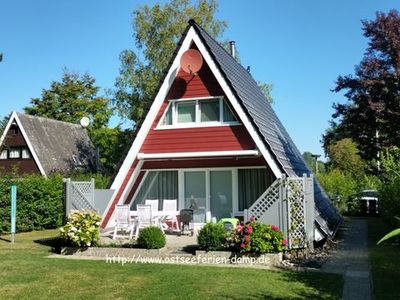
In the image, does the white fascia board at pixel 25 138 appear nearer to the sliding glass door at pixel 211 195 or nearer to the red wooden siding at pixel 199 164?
the red wooden siding at pixel 199 164

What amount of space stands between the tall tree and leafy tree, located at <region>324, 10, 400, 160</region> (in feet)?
48.2

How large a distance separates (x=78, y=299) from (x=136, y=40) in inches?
979

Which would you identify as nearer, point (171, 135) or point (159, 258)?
point (159, 258)

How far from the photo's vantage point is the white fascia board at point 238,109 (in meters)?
13.0

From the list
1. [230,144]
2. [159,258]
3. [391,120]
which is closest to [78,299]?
[159,258]

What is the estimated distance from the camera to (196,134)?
1471 centimetres

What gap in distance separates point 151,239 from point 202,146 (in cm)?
421

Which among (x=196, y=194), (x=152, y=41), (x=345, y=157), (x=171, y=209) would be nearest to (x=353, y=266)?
(x=196, y=194)

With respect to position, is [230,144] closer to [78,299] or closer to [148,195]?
[148,195]

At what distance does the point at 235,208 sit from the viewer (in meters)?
15.1

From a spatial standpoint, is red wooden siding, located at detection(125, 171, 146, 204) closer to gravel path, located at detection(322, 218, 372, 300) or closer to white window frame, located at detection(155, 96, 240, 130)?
white window frame, located at detection(155, 96, 240, 130)

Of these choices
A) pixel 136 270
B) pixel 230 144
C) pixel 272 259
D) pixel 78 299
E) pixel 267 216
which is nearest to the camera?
pixel 78 299

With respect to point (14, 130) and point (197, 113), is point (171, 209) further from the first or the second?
point (14, 130)

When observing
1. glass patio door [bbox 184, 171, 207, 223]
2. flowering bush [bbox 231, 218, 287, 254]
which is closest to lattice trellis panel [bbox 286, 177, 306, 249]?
flowering bush [bbox 231, 218, 287, 254]
